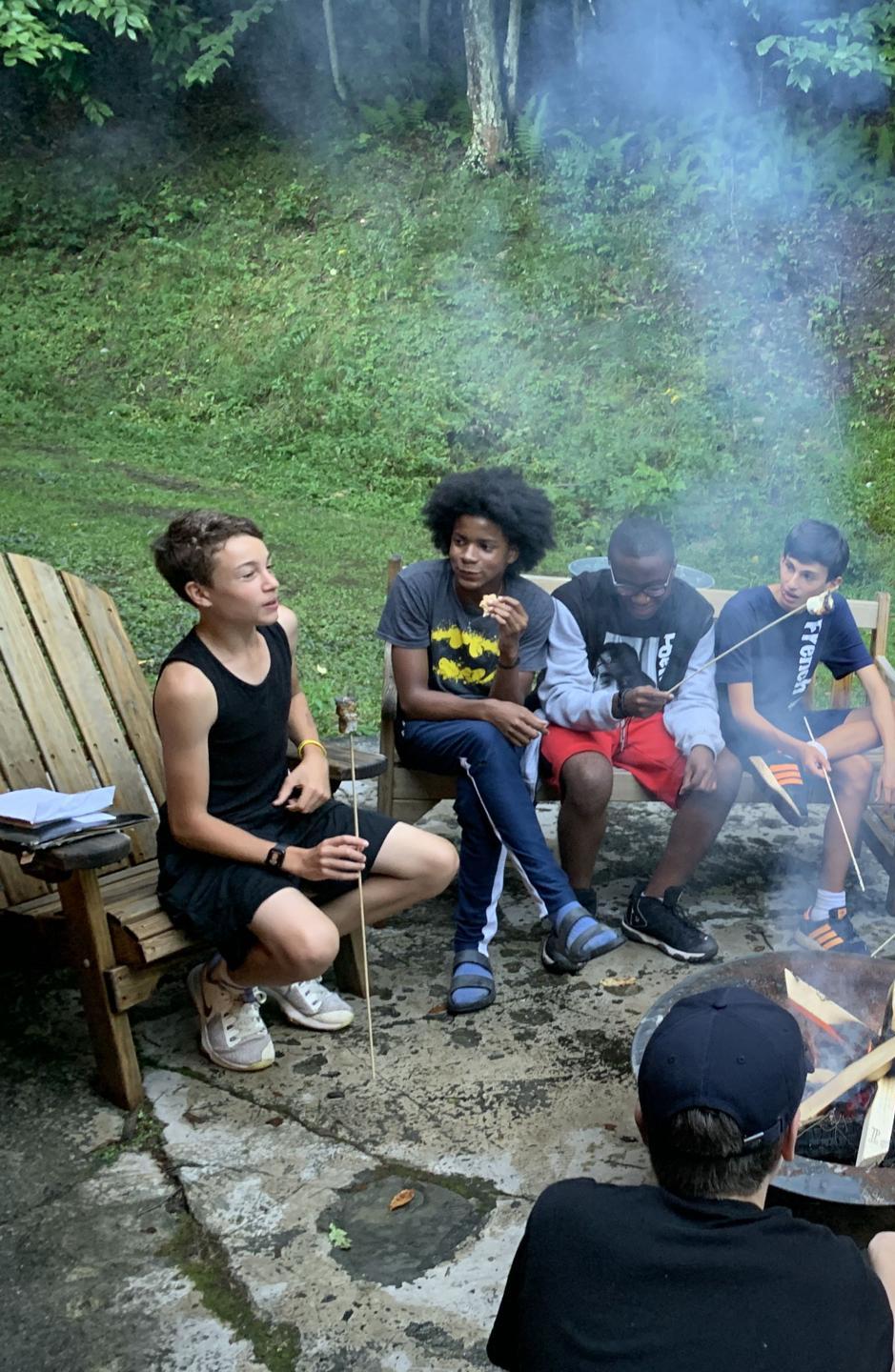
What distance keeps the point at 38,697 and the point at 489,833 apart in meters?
1.38

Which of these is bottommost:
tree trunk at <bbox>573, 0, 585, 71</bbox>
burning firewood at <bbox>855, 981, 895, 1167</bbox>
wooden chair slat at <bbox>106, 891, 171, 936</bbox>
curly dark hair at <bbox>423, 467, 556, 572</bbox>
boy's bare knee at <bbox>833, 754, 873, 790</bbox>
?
burning firewood at <bbox>855, 981, 895, 1167</bbox>

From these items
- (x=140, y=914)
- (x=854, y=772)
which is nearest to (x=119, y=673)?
(x=140, y=914)

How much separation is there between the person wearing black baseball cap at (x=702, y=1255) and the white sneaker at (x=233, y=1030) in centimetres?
169

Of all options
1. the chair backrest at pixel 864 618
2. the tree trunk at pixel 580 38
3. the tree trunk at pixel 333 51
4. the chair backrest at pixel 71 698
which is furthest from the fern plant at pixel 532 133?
the chair backrest at pixel 71 698

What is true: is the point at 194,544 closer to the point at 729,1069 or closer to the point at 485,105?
the point at 729,1069

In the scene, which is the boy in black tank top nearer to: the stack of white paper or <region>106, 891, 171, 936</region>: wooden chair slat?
<region>106, 891, 171, 936</region>: wooden chair slat

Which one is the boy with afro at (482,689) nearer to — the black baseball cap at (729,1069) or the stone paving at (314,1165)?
the stone paving at (314,1165)

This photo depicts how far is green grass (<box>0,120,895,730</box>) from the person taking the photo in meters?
8.23

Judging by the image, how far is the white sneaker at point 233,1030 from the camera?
3.28m

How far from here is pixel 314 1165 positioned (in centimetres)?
289

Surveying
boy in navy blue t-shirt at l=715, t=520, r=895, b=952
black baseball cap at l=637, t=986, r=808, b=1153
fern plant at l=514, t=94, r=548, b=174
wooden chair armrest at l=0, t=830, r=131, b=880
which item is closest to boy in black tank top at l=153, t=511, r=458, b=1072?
wooden chair armrest at l=0, t=830, r=131, b=880

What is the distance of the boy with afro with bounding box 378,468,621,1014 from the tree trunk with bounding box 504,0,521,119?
25.8 feet

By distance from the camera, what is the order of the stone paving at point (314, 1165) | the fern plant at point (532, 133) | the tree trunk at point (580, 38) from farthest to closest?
the fern plant at point (532, 133) → the tree trunk at point (580, 38) → the stone paving at point (314, 1165)

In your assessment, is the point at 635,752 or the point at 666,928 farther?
the point at 635,752
